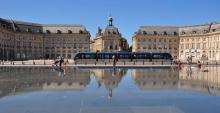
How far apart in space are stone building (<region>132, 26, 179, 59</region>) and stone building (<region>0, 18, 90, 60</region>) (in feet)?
81.8

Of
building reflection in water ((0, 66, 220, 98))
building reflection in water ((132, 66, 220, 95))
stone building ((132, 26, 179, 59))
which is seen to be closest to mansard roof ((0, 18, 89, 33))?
stone building ((132, 26, 179, 59))

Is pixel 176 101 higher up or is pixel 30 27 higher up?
pixel 30 27

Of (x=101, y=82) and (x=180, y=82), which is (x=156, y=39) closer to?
(x=180, y=82)

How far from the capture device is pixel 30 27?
12744 centimetres

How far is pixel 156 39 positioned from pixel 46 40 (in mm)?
51988

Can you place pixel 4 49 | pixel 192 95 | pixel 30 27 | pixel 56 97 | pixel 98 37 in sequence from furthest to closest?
pixel 98 37, pixel 30 27, pixel 4 49, pixel 192 95, pixel 56 97

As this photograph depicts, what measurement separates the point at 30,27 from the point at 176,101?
122199 mm

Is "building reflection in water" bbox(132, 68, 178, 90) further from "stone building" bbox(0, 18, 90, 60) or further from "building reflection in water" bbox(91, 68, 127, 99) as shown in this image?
"stone building" bbox(0, 18, 90, 60)

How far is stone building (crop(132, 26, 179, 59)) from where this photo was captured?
443 feet

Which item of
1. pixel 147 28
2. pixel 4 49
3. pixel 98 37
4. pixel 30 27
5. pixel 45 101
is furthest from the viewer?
pixel 98 37

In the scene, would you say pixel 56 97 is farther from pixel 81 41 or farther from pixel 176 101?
pixel 81 41

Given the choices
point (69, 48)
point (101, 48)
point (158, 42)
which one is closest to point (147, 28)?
point (158, 42)

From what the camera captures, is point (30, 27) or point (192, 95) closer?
point (192, 95)

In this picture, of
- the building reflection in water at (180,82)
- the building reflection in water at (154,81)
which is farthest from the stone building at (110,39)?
the building reflection in water at (180,82)
